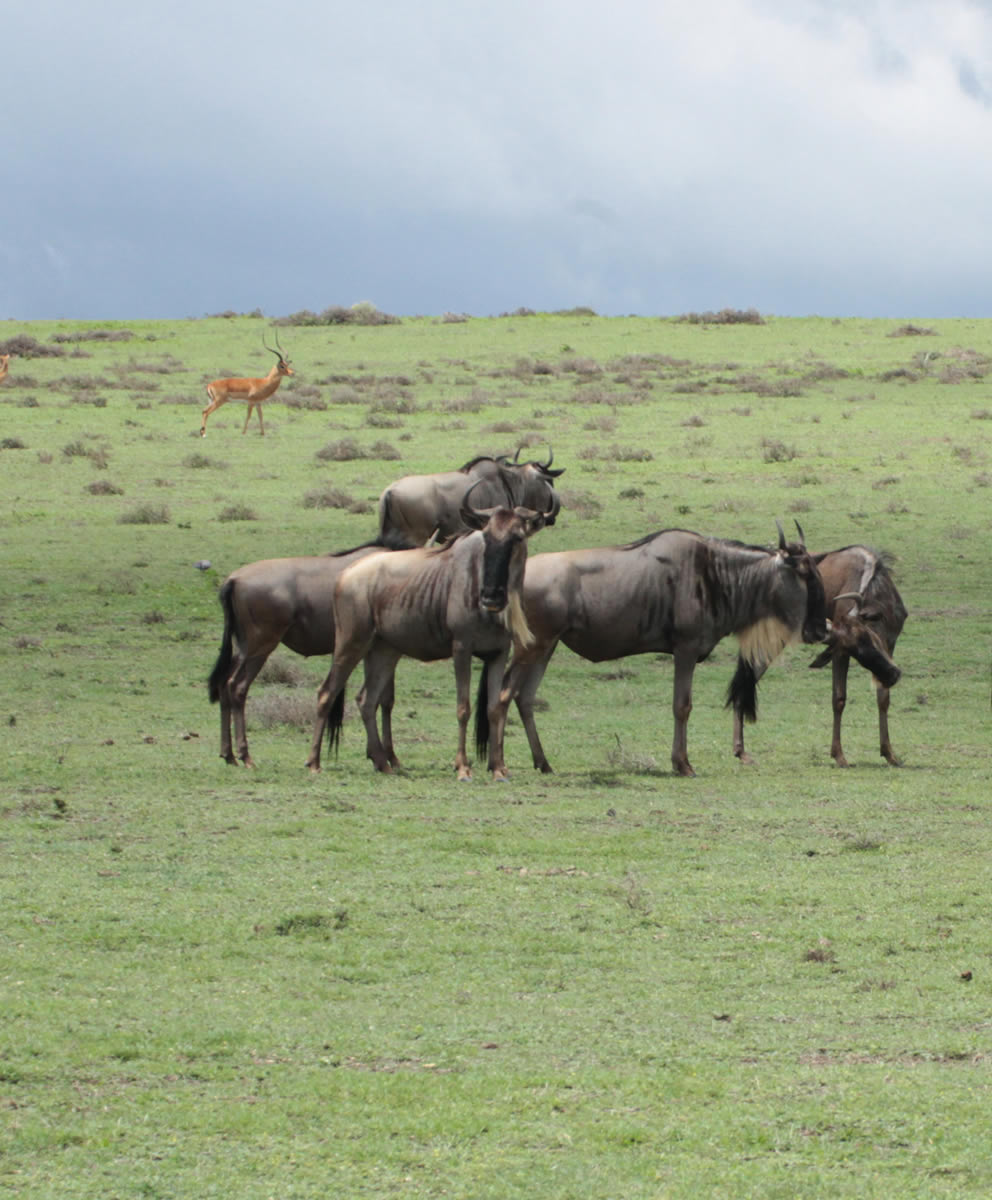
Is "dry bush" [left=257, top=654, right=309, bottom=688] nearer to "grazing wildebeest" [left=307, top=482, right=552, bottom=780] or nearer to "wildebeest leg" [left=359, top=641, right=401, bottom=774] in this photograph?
"wildebeest leg" [left=359, top=641, right=401, bottom=774]

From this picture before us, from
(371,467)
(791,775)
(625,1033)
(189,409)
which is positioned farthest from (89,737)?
(189,409)

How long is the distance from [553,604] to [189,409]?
28369 millimetres

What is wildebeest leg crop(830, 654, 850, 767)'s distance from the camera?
44.7 ft

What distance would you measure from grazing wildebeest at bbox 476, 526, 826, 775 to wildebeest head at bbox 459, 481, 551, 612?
880mm

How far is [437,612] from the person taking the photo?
1275 centimetres

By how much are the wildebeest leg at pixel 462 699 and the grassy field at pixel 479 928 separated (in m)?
0.23

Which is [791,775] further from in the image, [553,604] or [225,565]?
[225,565]

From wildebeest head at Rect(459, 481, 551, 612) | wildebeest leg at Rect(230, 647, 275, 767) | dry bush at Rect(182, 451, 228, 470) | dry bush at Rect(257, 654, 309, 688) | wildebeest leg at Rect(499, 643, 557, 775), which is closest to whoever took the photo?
wildebeest head at Rect(459, 481, 551, 612)

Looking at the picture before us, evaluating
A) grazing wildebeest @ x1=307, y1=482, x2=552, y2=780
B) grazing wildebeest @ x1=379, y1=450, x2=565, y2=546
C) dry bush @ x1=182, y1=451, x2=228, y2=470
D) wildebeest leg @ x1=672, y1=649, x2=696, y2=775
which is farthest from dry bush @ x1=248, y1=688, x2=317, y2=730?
dry bush @ x1=182, y1=451, x2=228, y2=470

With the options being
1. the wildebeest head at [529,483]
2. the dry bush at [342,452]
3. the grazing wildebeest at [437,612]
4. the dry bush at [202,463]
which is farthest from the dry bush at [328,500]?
the grazing wildebeest at [437,612]

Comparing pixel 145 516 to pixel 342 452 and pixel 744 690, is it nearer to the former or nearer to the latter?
pixel 342 452

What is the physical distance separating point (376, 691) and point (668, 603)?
2.47 m

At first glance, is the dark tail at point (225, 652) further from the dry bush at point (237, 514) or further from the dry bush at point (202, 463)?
the dry bush at point (202, 463)

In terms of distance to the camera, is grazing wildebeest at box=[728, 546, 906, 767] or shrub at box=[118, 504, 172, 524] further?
shrub at box=[118, 504, 172, 524]
